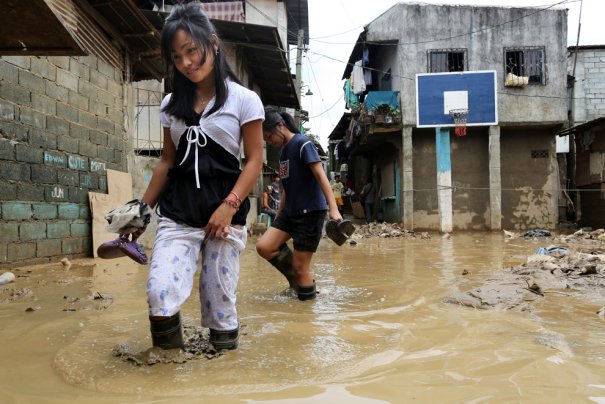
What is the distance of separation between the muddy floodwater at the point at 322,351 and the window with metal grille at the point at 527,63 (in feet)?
47.0

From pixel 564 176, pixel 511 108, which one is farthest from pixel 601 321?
pixel 564 176

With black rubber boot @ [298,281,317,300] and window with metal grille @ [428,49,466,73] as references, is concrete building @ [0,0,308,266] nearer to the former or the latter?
black rubber boot @ [298,281,317,300]

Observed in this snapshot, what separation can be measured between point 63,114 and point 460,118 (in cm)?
1289

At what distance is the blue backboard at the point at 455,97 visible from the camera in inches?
628

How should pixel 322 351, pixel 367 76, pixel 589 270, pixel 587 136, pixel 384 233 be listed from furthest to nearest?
pixel 367 76
pixel 587 136
pixel 384 233
pixel 589 270
pixel 322 351

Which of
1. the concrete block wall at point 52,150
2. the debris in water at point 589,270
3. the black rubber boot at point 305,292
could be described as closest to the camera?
the black rubber boot at point 305,292

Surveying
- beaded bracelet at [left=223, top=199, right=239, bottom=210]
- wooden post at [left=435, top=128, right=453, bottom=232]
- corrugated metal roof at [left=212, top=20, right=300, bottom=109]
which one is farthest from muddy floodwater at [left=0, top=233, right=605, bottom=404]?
wooden post at [left=435, top=128, right=453, bottom=232]

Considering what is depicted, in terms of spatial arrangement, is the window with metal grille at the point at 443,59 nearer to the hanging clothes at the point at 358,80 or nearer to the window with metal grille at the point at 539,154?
the hanging clothes at the point at 358,80

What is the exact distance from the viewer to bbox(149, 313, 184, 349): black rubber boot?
82.7 inches

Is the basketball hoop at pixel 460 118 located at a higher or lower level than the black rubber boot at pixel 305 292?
higher

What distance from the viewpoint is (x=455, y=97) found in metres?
16.1

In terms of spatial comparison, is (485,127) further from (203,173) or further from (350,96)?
(203,173)

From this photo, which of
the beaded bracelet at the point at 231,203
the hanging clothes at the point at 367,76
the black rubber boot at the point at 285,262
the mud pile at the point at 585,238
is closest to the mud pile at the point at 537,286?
the black rubber boot at the point at 285,262

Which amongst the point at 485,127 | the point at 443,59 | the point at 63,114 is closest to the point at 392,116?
the point at 443,59
